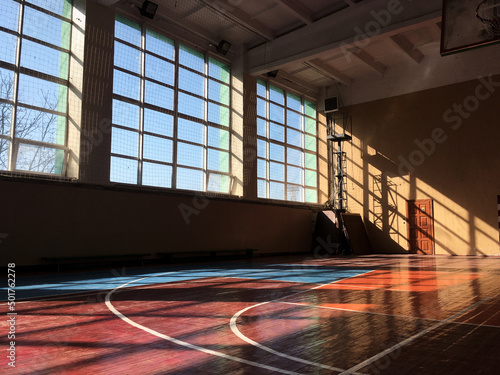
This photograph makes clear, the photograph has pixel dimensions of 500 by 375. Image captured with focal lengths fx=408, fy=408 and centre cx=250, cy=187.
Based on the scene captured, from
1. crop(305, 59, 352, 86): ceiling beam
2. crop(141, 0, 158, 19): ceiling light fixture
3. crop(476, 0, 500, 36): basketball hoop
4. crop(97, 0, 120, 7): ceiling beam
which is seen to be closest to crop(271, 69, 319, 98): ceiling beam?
crop(305, 59, 352, 86): ceiling beam

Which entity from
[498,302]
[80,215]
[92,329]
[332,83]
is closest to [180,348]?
[92,329]

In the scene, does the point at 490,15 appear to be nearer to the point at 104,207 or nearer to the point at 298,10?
the point at 298,10

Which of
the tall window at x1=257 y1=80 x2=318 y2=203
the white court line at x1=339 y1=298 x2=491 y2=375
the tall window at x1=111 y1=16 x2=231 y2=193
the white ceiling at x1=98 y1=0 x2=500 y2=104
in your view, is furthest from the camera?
the tall window at x1=257 y1=80 x2=318 y2=203

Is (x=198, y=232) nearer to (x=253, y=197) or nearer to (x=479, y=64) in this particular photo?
(x=253, y=197)

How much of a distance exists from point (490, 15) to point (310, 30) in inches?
288

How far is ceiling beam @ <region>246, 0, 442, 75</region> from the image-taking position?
1346 cm

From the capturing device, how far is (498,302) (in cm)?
563

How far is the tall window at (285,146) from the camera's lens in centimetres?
1827

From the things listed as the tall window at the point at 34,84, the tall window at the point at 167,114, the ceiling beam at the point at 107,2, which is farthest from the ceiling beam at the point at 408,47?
the tall window at the point at 34,84

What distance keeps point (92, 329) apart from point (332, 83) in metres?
19.4

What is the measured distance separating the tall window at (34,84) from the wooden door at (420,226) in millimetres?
14498

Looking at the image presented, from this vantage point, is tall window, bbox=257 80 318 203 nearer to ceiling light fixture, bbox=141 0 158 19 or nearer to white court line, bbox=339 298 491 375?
ceiling light fixture, bbox=141 0 158 19

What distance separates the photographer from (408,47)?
17641 millimetres

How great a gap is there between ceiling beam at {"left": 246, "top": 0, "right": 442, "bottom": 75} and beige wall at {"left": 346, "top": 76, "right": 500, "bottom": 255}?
4.13 m
